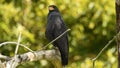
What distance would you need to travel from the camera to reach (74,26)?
24.9 ft

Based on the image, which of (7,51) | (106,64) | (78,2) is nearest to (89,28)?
(78,2)

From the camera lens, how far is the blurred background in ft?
20.2

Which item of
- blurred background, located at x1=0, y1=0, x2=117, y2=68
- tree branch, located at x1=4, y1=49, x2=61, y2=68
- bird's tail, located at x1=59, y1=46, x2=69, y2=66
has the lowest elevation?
blurred background, located at x1=0, y1=0, x2=117, y2=68

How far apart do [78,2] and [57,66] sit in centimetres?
399

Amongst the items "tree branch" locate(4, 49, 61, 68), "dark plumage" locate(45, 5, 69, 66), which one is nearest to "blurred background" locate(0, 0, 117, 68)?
"dark plumage" locate(45, 5, 69, 66)

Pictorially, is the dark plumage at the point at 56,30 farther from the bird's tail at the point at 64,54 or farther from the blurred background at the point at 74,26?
the blurred background at the point at 74,26

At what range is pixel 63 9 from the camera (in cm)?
721

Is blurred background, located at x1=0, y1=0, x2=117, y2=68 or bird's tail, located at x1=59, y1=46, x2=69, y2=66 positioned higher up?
bird's tail, located at x1=59, y1=46, x2=69, y2=66

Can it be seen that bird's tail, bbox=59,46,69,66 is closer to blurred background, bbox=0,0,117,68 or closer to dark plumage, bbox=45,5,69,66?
dark plumage, bbox=45,5,69,66

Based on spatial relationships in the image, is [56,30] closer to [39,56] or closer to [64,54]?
[64,54]

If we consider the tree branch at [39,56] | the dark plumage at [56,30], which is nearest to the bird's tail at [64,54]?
the dark plumage at [56,30]

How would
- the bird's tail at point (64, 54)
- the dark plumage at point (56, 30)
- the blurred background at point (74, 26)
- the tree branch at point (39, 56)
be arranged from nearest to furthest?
the tree branch at point (39, 56) → the bird's tail at point (64, 54) → the dark plumage at point (56, 30) → the blurred background at point (74, 26)

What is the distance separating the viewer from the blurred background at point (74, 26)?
616 centimetres

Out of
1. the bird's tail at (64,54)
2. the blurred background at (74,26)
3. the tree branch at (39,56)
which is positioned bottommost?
the blurred background at (74,26)
